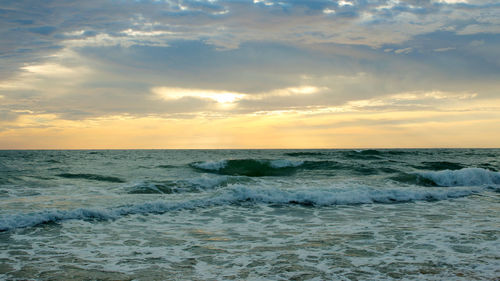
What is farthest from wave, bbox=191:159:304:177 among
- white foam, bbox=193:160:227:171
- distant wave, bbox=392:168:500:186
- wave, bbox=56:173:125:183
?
wave, bbox=56:173:125:183

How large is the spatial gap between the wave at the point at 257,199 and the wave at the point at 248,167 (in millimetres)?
10586

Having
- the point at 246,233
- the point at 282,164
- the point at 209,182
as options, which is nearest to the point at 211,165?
the point at 282,164

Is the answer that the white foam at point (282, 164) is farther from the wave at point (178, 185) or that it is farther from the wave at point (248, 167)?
the wave at point (178, 185)

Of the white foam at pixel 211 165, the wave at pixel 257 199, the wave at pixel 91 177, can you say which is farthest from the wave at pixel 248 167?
the wave at pixel 257 199

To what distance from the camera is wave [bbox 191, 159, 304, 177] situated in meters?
23.9

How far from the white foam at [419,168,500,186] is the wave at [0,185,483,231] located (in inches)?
118

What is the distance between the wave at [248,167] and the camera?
23922mm

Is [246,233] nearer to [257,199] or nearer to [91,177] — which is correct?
[257,199]

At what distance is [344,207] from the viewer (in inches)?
420

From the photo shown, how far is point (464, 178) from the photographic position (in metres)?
17.7

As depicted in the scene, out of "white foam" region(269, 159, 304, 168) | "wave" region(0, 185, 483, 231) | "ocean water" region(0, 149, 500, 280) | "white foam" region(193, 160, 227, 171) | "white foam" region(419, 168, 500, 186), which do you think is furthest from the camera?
"white foam" region(269, 159, 304, 168)

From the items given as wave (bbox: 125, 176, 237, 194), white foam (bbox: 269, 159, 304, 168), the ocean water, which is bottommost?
the ocean water

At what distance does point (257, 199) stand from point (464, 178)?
39.4 feet

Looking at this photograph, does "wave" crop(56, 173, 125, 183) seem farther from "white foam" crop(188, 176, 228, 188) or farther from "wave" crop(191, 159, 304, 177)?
"wave" crop(191, 159, 304, 177)
